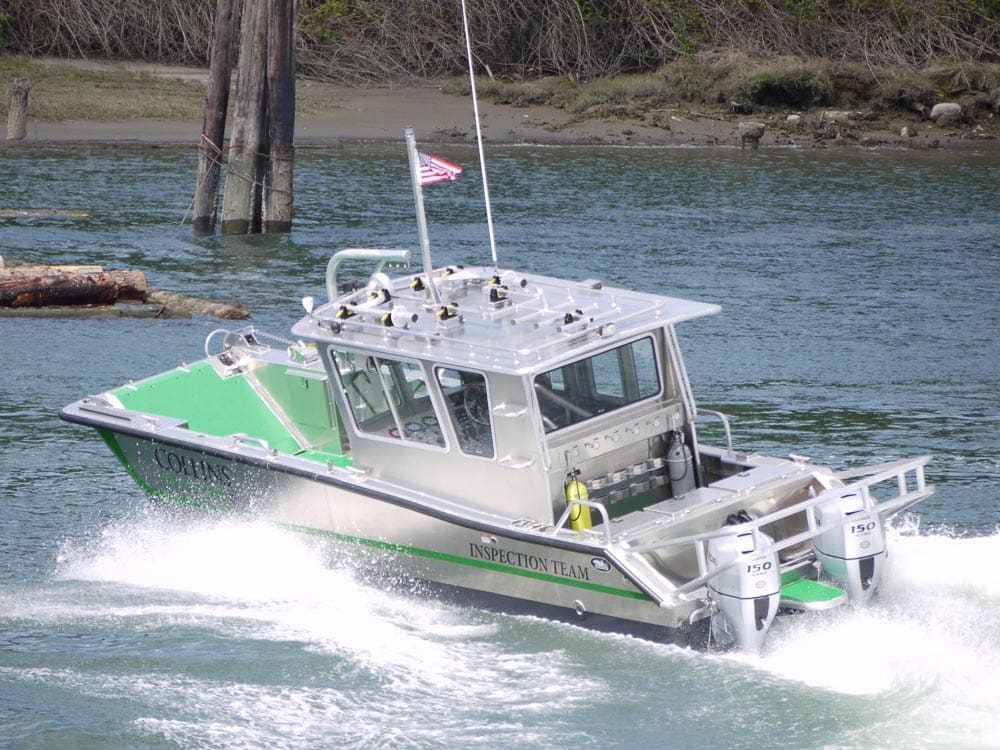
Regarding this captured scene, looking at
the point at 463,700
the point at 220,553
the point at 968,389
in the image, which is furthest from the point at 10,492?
the point at 968,389

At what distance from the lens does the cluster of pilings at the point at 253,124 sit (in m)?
21.8

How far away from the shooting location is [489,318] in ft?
31.7

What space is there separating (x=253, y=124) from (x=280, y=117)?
460 millimetres

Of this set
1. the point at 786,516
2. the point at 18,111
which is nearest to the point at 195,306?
the point at 786,516

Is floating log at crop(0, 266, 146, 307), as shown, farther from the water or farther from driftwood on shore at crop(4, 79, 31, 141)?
driftwood on shore at crop(4, 79, 31, 141)

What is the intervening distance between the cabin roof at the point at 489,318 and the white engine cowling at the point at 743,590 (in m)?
1.56

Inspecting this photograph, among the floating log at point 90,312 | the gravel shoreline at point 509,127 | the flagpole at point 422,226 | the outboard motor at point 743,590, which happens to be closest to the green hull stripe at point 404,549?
the outboard motor at point 743,590

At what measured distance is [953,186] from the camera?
98.5ft

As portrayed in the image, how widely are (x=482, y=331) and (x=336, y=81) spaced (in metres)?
29.2

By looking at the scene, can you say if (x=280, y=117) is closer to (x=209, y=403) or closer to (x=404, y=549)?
(x=209, y=403)

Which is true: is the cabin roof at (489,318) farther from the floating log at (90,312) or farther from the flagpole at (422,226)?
the floating log at (90,312)

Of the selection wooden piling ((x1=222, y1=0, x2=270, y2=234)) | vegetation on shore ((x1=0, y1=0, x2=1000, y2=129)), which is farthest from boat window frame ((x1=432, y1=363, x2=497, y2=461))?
vegetation on shore ((x1=0, y1=0, x2=1000, y2=129))

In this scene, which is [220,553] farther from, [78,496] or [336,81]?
[336,81]

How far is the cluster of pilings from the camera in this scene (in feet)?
71.6
